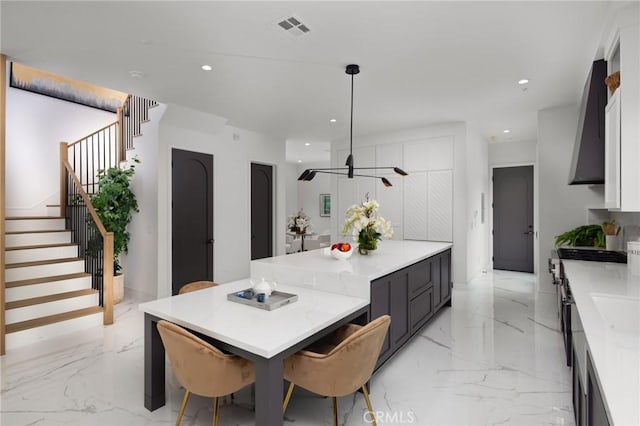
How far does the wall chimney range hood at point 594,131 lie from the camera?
282 centimetres

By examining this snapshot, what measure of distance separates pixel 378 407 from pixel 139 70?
3.68m

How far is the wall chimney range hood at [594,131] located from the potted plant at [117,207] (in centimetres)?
527

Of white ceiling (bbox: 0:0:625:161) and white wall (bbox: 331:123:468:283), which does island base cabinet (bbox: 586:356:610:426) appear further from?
white wall (bbox: 331:123:468:283)

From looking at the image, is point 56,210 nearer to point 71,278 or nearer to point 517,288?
point 71,278

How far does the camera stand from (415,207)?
5.95 metres

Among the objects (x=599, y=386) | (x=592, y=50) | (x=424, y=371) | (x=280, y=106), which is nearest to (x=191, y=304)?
(x=424, y=371)

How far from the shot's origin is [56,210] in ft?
18.3

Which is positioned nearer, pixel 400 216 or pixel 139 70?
pixel 139 70

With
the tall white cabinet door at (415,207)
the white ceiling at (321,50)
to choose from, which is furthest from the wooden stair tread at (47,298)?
the tall white cabinet door at (415,207)

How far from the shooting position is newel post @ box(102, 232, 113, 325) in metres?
3.89

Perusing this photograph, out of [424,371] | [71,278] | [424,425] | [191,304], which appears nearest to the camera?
[424,425]

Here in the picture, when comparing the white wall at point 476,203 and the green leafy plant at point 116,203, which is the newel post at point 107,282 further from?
the white wall at point 476,203

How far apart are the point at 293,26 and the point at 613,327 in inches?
109

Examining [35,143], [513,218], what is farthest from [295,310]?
[513,218]
